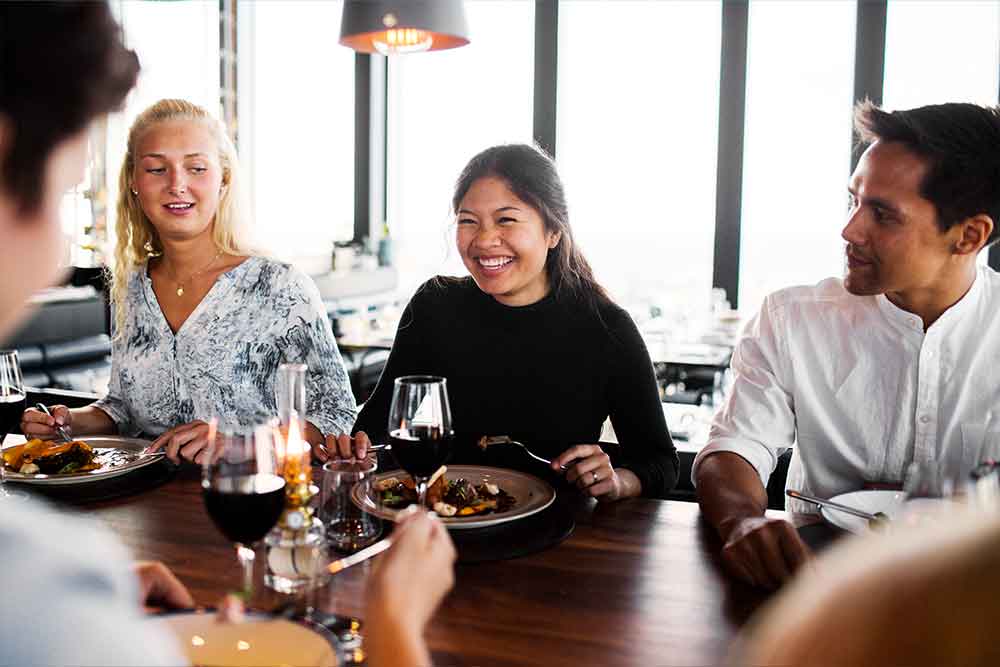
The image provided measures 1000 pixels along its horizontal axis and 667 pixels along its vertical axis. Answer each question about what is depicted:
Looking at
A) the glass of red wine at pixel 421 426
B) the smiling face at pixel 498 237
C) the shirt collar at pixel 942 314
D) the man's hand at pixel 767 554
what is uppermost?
the smiling face at pixel 498 237

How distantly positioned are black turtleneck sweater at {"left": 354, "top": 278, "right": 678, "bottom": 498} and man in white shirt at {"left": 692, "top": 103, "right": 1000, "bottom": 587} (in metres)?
0.28

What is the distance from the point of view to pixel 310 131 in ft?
26.0

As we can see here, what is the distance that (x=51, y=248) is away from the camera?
Answer: 619 mm

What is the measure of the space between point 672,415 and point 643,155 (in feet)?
12.0

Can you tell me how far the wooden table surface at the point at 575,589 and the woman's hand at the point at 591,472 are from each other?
2.2 inches

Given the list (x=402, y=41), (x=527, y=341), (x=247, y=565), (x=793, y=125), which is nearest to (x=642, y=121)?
(x=793, y=125)

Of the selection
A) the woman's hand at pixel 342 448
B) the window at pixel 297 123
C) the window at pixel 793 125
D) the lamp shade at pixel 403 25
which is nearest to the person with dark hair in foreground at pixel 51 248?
the woman's hand at pixel 342 448

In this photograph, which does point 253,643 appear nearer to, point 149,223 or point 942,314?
point 942,314

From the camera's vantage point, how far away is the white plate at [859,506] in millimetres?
1259

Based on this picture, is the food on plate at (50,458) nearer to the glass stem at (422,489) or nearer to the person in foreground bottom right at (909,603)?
the glass stem at (422,489)

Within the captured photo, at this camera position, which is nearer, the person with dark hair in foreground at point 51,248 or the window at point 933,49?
the person with dark hair in foreground at point 51,248

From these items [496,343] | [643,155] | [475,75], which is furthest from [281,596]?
[475,75]

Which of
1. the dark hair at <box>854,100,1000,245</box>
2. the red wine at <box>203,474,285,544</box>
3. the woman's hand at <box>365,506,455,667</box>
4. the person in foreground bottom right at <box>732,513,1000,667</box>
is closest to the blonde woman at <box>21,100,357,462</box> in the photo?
the red wine at <box>203,474,285,544</box>

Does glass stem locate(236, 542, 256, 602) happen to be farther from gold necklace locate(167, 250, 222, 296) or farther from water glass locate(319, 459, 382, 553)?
gold necklace locate(167, 250, 222, 296)
